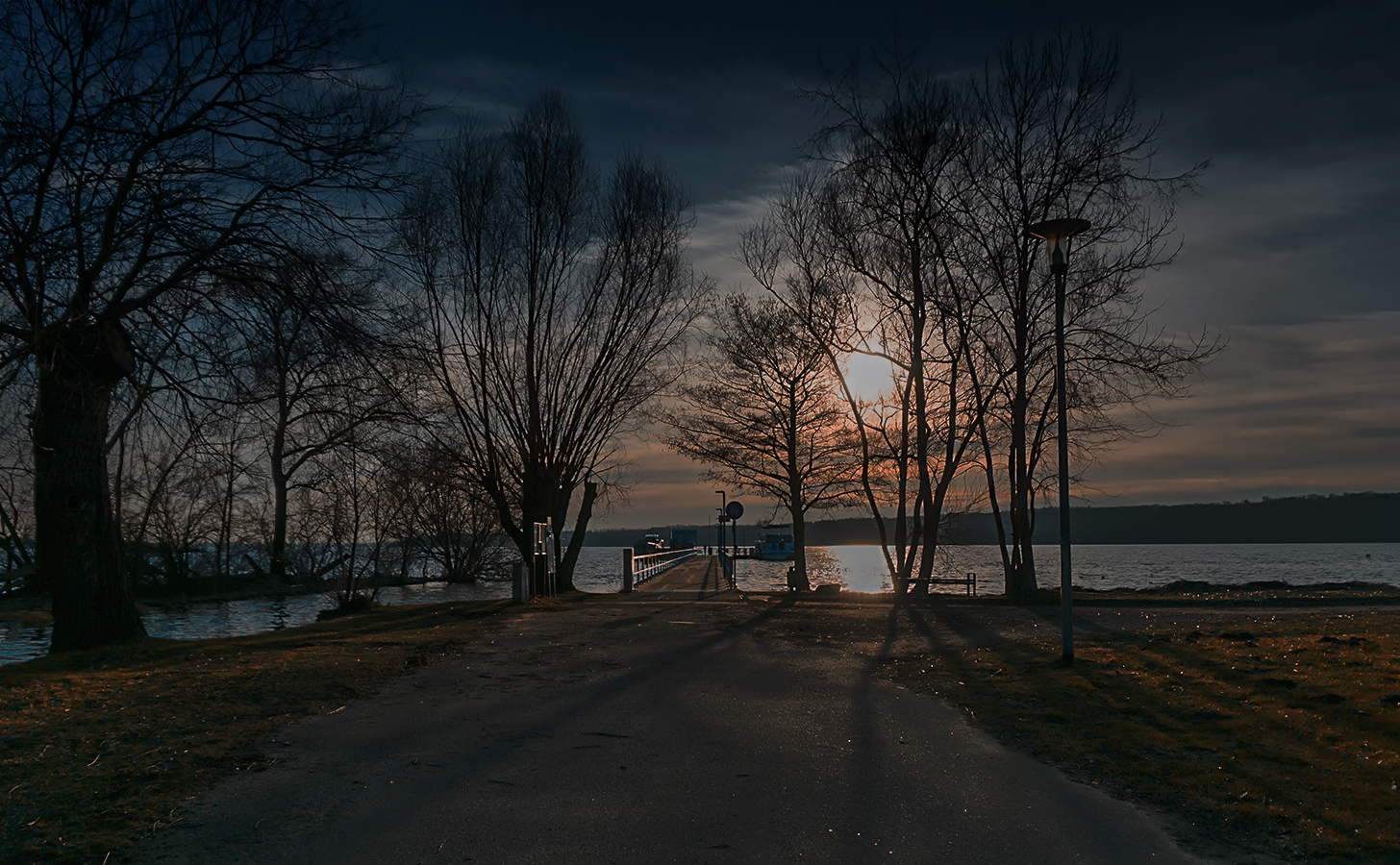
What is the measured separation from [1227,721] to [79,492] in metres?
12.8

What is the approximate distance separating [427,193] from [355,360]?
2.36m

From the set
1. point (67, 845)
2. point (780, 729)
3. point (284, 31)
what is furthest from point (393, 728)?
point (284, 31)

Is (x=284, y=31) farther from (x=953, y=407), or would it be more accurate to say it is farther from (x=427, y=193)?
(x=953, y=407)

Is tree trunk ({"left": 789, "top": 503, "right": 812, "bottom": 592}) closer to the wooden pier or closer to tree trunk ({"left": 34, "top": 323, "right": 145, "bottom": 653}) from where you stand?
the wooden pier

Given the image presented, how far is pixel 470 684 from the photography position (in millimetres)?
8836

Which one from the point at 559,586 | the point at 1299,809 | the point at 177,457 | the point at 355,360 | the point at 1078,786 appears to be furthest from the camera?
the point at 559,586

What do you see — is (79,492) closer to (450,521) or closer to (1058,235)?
(1058,235)

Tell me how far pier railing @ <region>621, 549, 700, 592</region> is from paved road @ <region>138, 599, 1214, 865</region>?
1865 cm

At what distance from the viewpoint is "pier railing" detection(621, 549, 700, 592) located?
27.6m

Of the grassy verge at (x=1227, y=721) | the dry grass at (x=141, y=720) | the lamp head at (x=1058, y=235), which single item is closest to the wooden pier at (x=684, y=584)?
the dry grass at (x=141, y=720)

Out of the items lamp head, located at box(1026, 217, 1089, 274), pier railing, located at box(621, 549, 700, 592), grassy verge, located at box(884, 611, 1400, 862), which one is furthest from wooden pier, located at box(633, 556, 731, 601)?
lamp head, located at box(1026, 217, 1089, 274)

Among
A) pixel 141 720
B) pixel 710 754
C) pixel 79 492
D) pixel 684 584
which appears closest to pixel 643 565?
pixel 684 584

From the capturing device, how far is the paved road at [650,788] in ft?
14.5

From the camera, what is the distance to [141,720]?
6809 mm
